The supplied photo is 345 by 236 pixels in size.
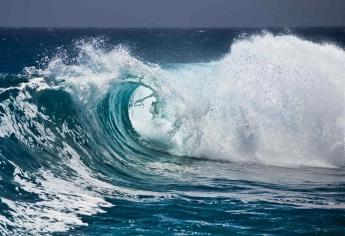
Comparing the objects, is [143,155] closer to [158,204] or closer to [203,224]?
[158,204]

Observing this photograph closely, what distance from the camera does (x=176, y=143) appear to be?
15.5 metres

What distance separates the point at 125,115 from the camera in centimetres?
1842

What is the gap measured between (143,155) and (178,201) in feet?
18.0

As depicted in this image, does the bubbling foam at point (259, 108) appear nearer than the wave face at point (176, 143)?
No

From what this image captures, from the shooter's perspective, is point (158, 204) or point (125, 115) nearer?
point (158, 204)

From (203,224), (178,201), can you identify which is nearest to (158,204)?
(178,201)

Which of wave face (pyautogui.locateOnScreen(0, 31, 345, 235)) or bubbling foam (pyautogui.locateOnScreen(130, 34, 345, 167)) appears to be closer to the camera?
wave face (pyautogui.locateOnScreen(0, 31, 345, 235))

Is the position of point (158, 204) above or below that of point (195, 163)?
below

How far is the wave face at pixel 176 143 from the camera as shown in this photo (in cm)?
852

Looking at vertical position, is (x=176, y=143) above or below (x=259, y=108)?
below

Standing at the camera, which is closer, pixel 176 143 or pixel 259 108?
pixel 176 143

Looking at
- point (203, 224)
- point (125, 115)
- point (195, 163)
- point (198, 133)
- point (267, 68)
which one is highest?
point (267, 68)

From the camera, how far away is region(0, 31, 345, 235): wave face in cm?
852

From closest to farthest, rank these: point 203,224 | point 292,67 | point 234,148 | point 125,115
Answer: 1. point 203,224
2. point 234,148
3. point 292,67
4. point 125,115
